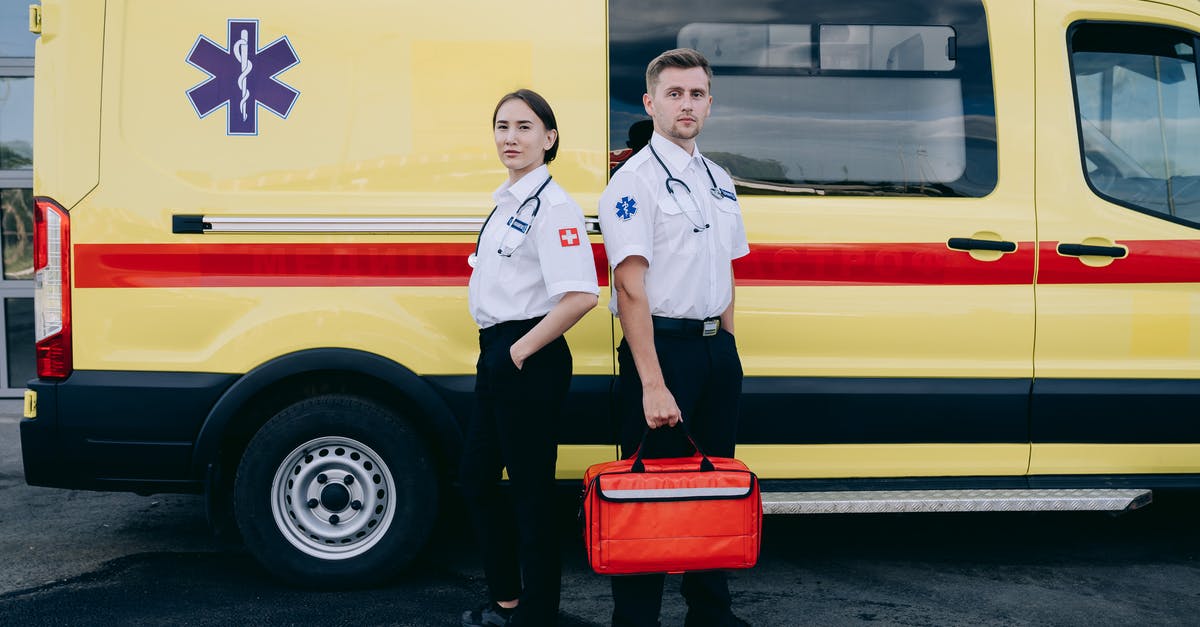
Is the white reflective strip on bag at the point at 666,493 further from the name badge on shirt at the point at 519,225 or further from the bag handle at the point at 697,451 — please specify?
the name badge on shirt at the point at 519,225

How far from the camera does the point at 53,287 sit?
11.6 ft

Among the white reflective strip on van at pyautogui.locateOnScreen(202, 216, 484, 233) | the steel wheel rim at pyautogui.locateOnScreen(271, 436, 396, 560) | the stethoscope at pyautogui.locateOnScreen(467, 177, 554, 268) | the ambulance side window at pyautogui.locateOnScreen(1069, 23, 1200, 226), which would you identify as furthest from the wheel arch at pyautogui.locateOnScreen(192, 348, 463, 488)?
the ambulance side window at pyautogui.locateOnScreen(1069, 23, 1200, 226)

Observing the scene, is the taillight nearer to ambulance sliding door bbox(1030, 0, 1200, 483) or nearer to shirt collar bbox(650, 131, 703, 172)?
shirt collar bbox(650, 131, 703, 172)

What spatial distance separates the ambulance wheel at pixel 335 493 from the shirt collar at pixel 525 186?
103cm

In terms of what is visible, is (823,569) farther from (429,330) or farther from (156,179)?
(156,179)

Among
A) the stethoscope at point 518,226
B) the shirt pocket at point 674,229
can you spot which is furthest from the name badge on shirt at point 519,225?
the shirt pocket at point 674,229

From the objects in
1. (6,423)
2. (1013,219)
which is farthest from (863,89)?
(6,423)

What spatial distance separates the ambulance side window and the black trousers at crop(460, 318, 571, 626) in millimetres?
2177

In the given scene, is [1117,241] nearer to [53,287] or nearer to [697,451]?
[697,451]

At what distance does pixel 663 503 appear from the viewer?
2820 millimetres

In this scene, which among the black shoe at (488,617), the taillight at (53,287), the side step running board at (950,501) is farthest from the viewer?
the side step running board at (950,501)

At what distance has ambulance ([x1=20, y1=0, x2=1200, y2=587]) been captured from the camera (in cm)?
354

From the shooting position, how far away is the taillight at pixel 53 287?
3494 mm

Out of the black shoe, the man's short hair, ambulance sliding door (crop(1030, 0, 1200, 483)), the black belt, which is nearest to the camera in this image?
the man's short hair
